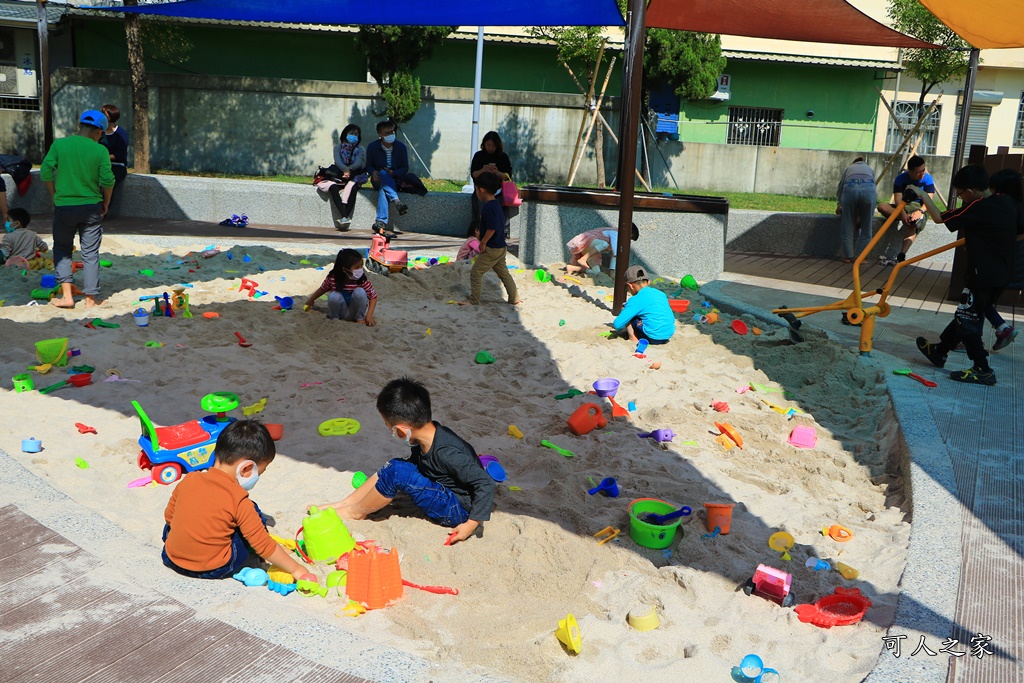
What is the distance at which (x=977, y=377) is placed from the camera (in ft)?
19.4

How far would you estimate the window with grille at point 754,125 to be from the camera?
22500 millimetres

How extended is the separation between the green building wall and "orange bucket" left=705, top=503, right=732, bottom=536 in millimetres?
19380

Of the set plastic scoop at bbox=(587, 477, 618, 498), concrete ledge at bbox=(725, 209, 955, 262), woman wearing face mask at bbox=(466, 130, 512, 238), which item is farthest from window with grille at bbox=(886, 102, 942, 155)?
plastic scoop at bbox=(587, 477, 618, 498)

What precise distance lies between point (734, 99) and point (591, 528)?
2042 centimetres

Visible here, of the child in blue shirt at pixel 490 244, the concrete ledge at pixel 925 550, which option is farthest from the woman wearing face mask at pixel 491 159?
the concrete ledge at pixel 925 550

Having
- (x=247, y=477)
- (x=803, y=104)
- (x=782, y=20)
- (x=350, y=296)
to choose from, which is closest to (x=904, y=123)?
(x=803, y=104)

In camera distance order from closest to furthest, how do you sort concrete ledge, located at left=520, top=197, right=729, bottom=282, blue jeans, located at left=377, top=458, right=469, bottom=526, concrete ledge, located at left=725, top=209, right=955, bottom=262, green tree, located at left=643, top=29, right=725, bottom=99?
1. blue jeans, located at left=377, top=458, right=469, bottom=526
2. concrete ledge, located at left=520, top=197, right=729, bottom=282
3. concrete ledge, located at left=725, top=209, right=955, bottom=262
4. green tree, located at left=643, top=29, right=725, bottom=99

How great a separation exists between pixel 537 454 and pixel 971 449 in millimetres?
2301

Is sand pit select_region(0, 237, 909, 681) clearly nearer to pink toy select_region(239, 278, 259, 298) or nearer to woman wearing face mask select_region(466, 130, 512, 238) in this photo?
pink toy select_region(239, 278, 259, 298)

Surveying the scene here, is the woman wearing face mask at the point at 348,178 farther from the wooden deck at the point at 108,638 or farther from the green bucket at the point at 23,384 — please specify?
the wooden deck at the point at 108,638

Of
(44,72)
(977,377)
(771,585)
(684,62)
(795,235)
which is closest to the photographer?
(771,585)

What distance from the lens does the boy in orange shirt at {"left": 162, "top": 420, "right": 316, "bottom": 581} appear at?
3215mm

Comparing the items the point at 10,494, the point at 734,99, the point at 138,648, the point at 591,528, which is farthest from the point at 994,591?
the point at 734,99

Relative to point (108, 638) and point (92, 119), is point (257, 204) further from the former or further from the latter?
point (108, 638)
